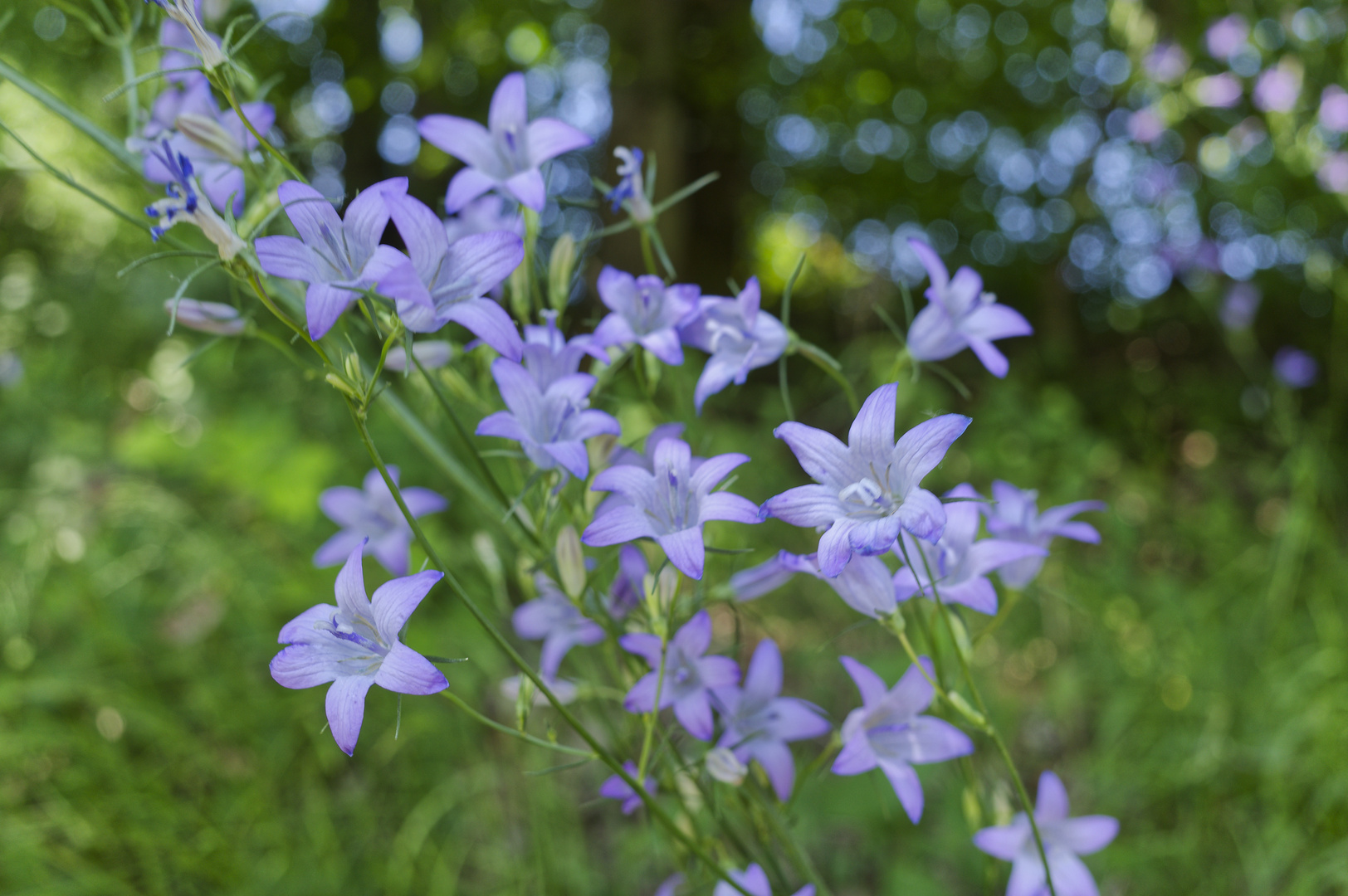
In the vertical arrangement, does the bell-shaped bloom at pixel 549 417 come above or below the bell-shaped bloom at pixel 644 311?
below

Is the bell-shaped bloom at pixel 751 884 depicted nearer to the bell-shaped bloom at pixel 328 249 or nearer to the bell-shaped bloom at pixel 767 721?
the bell-shaped bloom at pixel 767 721

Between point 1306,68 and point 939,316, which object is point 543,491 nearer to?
point 939,316

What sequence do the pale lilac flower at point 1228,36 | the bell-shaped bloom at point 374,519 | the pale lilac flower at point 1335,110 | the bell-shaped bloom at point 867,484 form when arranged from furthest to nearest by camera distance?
1. the pale lilac flower at point 1228,36
2. the pale lilac flower at point 1335,110
3. the bell-shaped bloom at point 374,519
4. the bell-shaped bloom at point 867,484

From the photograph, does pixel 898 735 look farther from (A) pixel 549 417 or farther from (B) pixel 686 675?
(A) pixel 549 417

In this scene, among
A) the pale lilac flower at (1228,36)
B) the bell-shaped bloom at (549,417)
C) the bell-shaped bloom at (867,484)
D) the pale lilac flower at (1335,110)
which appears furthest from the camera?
the pale lilac flower at (1228,36)

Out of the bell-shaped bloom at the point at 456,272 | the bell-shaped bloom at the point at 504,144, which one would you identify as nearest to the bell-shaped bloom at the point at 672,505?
the bell-shaped bloom at the point at 456,272

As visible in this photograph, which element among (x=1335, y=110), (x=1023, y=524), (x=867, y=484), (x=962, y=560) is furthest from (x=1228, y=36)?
(x=867, y=484)

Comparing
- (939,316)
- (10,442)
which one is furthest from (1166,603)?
(10,442)
